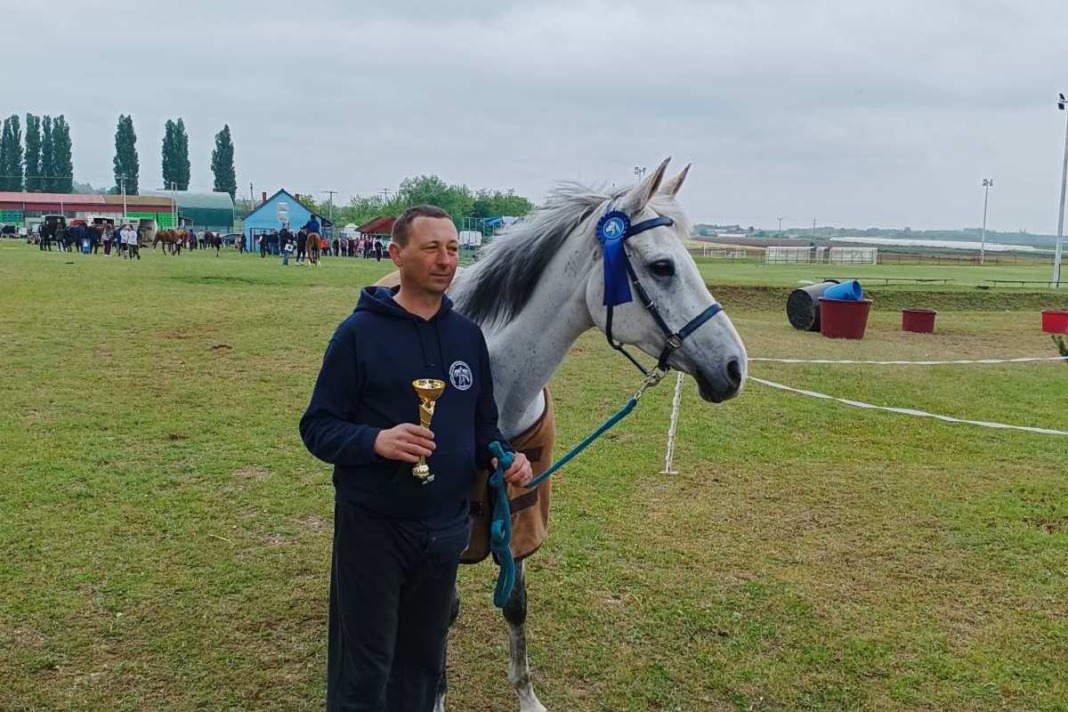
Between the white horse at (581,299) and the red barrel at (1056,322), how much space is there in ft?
57.2

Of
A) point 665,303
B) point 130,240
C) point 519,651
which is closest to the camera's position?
point 665,303

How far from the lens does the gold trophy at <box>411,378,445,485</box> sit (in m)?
2.05

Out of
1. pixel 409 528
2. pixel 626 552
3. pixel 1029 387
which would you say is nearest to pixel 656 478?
pixel 626 552

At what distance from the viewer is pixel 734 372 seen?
2.51 metres

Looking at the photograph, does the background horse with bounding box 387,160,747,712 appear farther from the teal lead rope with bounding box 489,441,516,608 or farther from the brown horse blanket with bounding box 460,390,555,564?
the teal lead rope with bounding box 489,441,516,608

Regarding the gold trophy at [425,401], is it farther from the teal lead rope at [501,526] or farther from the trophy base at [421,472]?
the teal lead rope at [501,526]

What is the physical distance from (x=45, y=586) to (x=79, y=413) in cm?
384

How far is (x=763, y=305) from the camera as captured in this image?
22.0m

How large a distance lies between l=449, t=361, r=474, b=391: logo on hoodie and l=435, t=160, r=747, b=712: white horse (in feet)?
1.80

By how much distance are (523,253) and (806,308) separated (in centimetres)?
1475

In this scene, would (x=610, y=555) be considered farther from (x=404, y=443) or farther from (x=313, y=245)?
(x=313, y=245)

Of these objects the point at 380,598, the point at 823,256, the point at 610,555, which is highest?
the point at 823,256

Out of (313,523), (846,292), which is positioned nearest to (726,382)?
(313,523)

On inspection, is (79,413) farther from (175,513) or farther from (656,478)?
(656,478)
